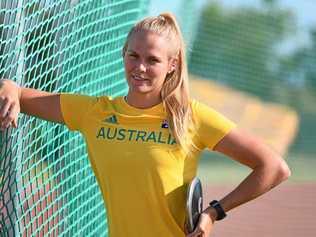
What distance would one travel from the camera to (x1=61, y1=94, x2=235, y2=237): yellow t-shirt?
3.54 metres

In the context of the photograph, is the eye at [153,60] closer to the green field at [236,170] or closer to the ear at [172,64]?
the ear at [172,64]

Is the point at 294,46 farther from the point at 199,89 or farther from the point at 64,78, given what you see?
the point at 64,78

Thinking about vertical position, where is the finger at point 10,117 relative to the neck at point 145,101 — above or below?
above

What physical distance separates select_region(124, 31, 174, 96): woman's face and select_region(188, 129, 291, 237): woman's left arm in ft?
1.07

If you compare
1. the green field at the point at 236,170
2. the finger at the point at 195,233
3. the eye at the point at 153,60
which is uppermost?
the eye at the point at 153,60

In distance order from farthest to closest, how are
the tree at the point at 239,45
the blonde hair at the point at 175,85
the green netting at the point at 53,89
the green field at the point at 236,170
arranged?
the green field at the point at 236,170, the tree at the point at 239,45, the green netting at the point at 53,89, the blonde hair at the point at 175,85

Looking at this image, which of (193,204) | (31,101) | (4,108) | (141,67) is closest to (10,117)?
(4,108)

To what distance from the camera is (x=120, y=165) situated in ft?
11.6

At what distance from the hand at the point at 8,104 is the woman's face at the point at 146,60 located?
395 mm

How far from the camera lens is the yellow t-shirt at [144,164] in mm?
3535

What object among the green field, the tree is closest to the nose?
the tree

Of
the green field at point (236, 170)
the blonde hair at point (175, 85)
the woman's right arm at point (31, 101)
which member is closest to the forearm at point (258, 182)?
the blonde hair at point (175, 85)

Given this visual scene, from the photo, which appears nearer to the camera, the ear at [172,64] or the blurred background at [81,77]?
the ear at [172,64]

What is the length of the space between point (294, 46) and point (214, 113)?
425 inches
